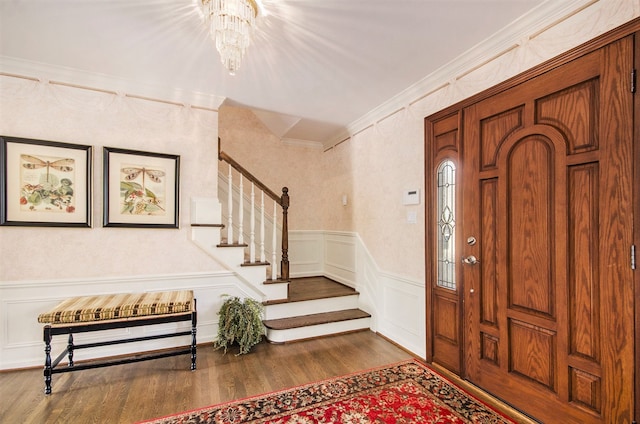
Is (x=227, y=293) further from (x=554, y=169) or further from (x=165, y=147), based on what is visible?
(x=554, y=169)

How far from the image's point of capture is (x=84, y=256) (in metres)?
2.73

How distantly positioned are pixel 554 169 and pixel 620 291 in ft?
2.46

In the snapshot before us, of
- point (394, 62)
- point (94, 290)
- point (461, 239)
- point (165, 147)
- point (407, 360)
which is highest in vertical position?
point (394, 62)

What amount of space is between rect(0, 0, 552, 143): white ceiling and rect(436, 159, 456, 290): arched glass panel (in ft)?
3.07

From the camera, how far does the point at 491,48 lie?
219cm

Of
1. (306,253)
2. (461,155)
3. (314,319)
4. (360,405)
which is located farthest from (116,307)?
(461,155)

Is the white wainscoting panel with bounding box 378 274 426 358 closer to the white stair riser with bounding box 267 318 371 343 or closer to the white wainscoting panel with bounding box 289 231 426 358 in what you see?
the white wainscoting panel with bounding box 289 231 426 358

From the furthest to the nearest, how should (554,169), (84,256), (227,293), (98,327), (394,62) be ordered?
(227,293), (84,256), (394,62), (98,327), (554,169)

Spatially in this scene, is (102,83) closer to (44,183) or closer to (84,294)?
(44,183)

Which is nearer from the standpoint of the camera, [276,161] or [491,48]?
[491,48]

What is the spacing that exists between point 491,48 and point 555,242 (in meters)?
1.47

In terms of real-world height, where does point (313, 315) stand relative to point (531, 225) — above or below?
below

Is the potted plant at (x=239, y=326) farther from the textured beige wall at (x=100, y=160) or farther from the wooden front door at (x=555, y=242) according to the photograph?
the wooden front door at (x=555, y=242)

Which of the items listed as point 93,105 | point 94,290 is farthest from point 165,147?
point 94,290
